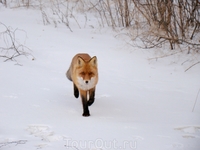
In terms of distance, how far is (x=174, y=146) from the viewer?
11.7 feet

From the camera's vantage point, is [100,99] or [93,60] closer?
[93,60]

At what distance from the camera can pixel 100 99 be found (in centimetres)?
549

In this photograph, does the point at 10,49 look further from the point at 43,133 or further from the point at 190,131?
the point at 190,131

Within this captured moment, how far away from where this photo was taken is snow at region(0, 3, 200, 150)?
12.3 feet

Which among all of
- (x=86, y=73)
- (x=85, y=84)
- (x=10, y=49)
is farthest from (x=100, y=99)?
(x=10, y=49)

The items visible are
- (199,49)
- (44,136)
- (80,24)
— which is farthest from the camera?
(80,24)

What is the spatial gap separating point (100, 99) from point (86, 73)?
3.39 feet

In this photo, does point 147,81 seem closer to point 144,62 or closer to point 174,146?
point 144,62

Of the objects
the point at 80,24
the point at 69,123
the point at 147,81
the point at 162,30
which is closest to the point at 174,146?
the point at 69,123

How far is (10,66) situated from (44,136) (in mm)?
3434

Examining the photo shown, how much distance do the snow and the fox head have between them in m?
0.47

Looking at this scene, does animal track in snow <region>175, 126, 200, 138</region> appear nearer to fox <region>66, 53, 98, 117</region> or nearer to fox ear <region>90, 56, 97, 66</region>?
fox <region>66, 53, 98, 117</region>

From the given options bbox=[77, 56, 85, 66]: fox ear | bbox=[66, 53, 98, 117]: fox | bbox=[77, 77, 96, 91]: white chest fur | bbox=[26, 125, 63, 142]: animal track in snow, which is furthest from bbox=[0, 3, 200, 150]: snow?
bbox=[77, 56, 85, 66]: fox ear

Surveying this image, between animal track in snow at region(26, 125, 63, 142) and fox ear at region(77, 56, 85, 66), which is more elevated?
fox ear at region(77, 56, 85, 66)
